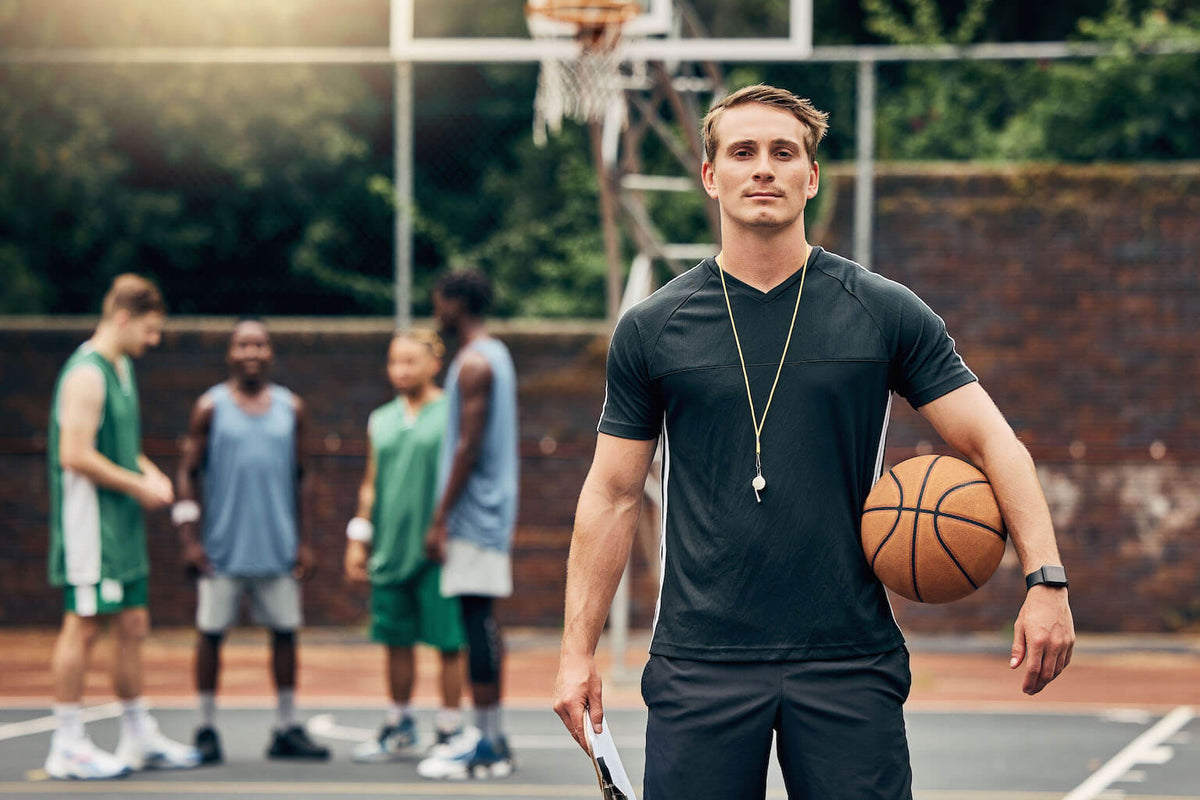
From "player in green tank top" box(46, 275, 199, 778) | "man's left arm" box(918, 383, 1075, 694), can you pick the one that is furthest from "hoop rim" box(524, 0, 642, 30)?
"man's left arm" box(918, 383, 1075, 694)

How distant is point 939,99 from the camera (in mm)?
14266

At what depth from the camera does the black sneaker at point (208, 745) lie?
316 inches

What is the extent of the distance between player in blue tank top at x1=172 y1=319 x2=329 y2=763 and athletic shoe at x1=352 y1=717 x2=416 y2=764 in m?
0.19

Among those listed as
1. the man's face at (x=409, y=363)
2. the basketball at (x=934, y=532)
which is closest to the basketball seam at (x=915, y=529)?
the basketball at (x=934, y=532)

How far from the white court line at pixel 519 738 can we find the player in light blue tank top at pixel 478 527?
0.82m

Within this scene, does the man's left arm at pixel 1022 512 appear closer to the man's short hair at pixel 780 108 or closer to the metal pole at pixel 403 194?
the man's short hair at pixel 780 108

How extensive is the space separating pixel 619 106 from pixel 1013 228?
3627mm

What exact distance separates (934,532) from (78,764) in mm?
5170

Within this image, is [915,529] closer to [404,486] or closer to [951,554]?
[951,554]

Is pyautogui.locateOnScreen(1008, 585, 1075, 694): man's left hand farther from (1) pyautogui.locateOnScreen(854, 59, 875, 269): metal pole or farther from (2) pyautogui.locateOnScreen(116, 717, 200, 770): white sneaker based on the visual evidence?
(1) pyautogui.locateOnScreen(854, 59, 875, 269): metal pole

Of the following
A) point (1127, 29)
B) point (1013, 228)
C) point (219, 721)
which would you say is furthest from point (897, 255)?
point (219, 721)

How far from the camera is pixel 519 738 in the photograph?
892 centimetres

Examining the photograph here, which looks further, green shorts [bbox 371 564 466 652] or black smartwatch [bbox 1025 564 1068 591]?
green shorts [bbox 371 564 466 652]

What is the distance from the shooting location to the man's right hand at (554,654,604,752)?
3750mm
